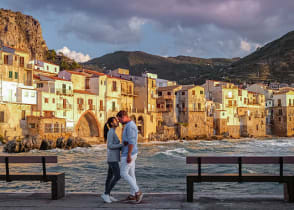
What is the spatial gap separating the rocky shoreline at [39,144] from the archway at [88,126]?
7862 millimetres

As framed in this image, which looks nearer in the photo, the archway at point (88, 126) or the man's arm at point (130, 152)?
the man's arm at point (130, 152)

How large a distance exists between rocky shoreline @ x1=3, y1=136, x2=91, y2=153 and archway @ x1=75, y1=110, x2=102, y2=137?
25.8ft

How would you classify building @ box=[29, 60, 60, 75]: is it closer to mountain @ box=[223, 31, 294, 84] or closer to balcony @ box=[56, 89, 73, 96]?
balcony @ box=[56, 89, 73, 96]

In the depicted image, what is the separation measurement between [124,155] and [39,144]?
1455 inches

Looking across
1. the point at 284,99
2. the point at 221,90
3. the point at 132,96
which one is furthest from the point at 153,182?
the point at 284,99

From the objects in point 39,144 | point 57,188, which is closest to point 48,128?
point 39,144

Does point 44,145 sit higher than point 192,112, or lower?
lower

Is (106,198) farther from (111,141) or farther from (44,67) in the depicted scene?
(44,67)

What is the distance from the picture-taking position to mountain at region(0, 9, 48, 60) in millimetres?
95938

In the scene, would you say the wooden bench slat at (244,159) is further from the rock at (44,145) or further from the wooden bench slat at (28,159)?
the rock at (44,145)

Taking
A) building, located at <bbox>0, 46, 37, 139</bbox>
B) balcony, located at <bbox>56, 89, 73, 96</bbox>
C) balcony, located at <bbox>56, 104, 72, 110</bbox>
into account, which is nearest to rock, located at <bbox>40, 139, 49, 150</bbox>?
building, located at <bbox>0, 46, 37, 139</bbox>

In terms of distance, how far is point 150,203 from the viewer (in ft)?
24.7

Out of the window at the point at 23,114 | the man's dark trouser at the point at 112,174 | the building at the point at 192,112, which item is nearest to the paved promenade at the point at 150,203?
the man's dark trouser at the point at 112,174

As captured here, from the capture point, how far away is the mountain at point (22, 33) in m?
95.9
